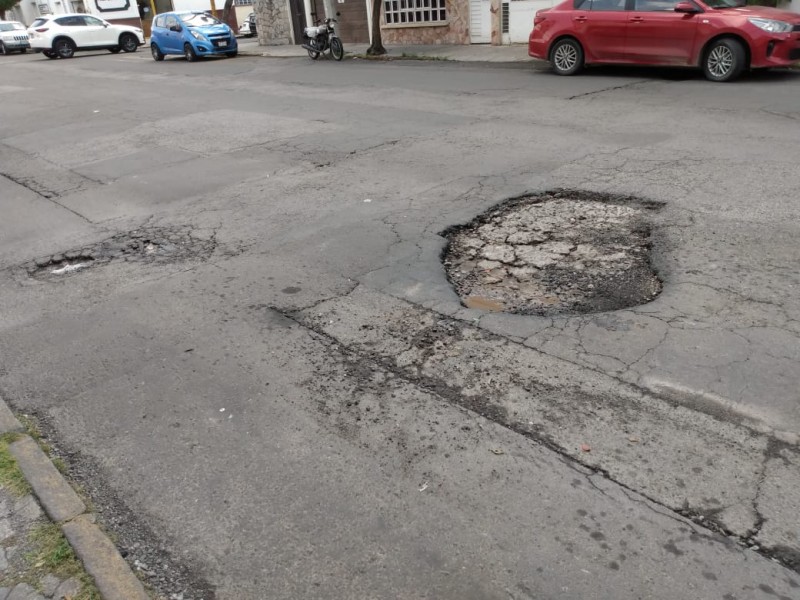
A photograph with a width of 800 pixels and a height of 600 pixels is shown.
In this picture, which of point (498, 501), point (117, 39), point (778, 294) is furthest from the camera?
point (117, 39)

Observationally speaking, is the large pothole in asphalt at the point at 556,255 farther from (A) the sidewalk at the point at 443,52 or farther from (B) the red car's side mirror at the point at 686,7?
(A) the sidewalk at the point at 443,52

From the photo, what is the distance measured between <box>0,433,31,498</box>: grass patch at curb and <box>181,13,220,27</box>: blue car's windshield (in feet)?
77.6

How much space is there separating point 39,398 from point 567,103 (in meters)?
9.31

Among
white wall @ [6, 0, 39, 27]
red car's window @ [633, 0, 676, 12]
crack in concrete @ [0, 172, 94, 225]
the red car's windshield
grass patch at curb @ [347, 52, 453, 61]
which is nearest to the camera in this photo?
crack in concrete @ [0, 172, 94, 225]

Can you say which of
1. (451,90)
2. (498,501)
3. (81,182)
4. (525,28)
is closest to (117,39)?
A: (525,28)

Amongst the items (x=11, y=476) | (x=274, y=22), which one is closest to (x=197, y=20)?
(x=274, y=22)

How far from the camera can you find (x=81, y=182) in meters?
8.58

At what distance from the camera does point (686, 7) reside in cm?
1143

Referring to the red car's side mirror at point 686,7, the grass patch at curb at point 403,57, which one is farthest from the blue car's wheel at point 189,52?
the red car's side mirror at point 686,7

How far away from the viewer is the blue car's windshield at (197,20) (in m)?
23.8

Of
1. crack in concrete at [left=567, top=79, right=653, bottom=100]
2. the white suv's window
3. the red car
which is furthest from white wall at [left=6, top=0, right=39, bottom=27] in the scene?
crack in concrete at [left=567, top=79, right=653, bottom=100]

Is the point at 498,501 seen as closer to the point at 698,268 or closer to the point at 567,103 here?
the point at 698,268

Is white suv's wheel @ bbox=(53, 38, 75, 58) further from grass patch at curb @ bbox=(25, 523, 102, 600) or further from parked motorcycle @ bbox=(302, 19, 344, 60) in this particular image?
grass patch at curb @ bbox=(25, 523, 102, 600)

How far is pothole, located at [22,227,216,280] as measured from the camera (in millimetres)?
5902
